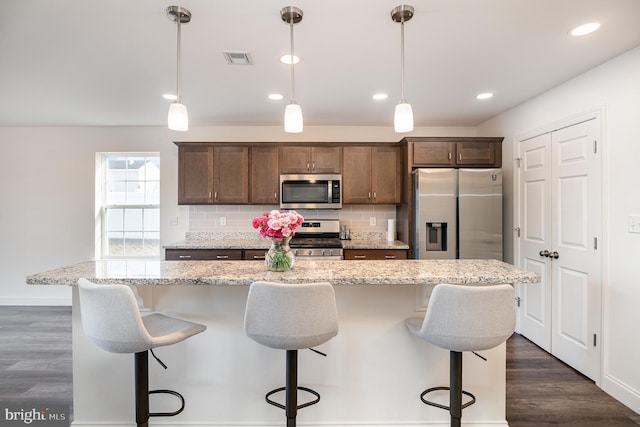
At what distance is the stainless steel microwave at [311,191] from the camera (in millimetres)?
3910

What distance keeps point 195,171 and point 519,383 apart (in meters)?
3.82

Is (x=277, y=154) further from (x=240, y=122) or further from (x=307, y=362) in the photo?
(x=307, y=362)

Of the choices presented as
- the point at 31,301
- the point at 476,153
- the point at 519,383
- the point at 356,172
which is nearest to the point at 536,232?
the point at 476,153

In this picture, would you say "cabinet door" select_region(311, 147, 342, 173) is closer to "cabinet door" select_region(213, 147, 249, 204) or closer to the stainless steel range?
the stainless steel range

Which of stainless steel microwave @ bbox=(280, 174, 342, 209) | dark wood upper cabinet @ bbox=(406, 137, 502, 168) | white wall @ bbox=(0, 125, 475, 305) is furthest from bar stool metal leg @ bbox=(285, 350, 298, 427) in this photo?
white wall @ bbox=(0, 125, 475, 305)

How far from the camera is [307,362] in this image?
186cm

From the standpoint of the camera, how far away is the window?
172 inches

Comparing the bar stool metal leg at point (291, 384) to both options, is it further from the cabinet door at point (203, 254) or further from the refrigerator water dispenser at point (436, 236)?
the refrigerator water dispenser at point (436, 236)

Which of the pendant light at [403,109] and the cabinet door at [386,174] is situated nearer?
the pendant light at [403,109]

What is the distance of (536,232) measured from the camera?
3.11 metres

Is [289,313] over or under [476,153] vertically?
under

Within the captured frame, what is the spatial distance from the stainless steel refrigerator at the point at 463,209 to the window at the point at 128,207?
3.44 meters

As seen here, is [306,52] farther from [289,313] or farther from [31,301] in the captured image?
[31,301]

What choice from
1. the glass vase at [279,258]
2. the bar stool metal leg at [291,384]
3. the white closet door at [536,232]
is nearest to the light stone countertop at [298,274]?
the glass vase at [279,258]
